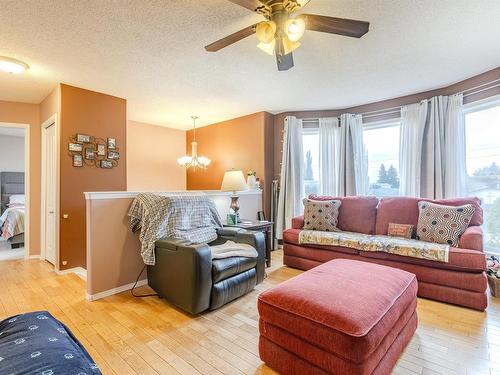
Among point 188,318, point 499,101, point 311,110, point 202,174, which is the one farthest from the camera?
point 202,174

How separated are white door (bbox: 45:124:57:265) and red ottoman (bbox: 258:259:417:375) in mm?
3533

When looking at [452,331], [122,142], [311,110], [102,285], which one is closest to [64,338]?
[102,285]

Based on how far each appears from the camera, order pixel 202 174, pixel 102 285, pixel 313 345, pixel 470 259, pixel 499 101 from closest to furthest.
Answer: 1. pixel 313 345
2. pixel 470 259
3. pixel 102 285
4. pixel 499 101
5. pixel 202 174

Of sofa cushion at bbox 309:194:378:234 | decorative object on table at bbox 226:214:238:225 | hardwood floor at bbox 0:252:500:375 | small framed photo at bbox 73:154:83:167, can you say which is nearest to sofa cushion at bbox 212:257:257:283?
hardwood floor at bbox 0:252:500:375

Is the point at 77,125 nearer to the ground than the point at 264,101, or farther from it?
nearer to the ground

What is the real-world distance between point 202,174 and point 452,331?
484cm

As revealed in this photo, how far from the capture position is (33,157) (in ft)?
13.6

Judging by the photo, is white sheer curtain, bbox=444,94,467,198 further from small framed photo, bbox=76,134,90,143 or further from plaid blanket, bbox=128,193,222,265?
small framed photo, bbox=76,134,90,143

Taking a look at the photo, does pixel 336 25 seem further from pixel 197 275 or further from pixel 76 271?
pixel 76 271

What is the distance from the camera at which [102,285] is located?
106 inches

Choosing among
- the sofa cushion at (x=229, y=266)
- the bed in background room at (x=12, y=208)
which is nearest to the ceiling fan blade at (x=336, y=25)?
the sofa cushion at (x=229, y=266)

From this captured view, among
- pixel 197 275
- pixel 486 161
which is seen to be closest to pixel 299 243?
pixel 197 275

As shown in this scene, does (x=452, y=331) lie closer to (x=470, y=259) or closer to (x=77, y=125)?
(x=470, y=259)

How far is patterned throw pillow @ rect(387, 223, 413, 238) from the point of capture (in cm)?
312
